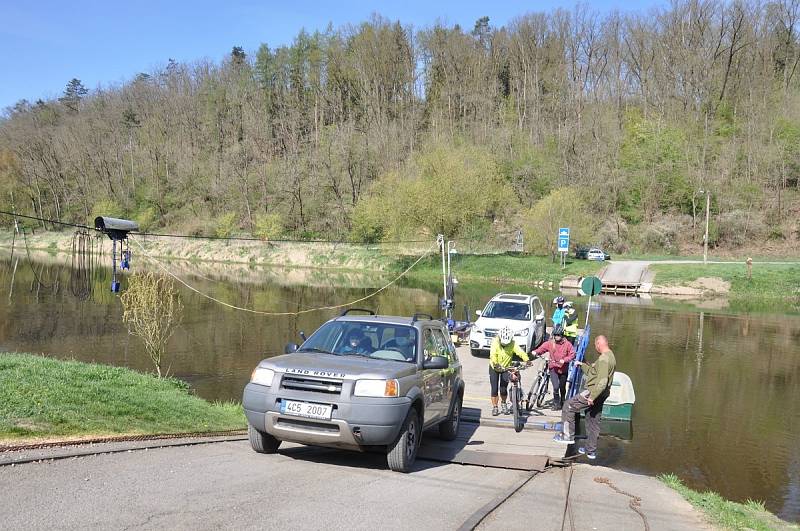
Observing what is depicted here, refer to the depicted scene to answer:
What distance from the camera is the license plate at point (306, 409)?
7.79 m

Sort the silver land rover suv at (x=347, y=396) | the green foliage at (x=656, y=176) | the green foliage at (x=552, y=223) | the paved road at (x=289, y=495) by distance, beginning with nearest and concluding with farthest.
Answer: the paved road at (x=289, y=495), the silver land rover suv at (x=347, y=396), the green foliage at (x=552, y=223), the green foliage at (x=656, y=176)

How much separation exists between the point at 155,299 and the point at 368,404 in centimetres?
1290

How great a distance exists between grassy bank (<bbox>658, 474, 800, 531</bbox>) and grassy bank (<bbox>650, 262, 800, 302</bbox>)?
45782 millimetres

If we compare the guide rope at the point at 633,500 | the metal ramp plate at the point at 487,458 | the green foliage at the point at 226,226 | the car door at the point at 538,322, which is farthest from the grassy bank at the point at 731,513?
the green foliage at the point at 226,226

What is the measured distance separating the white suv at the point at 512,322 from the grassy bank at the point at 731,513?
39.4 feet

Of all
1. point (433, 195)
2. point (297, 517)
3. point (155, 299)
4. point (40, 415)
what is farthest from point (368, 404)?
point (433, 195)

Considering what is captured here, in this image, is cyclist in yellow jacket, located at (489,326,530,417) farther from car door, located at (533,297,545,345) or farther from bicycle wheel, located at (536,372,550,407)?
car door, located at (533,297,545,345)

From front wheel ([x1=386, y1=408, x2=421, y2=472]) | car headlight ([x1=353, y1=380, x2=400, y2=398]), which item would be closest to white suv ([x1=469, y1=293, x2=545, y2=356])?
front wheel ([x1=386, y1=408, x2=421, y2=472])

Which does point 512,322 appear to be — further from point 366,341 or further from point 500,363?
point 366,341

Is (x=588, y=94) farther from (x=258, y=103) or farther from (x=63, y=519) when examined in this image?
(x=63, y=519)

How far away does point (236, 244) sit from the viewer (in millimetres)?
84375

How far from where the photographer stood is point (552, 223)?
6444 cm

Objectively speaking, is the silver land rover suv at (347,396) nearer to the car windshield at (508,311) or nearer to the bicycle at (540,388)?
the bicycle at (540,388)

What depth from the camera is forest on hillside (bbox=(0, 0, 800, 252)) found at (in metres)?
74.2
